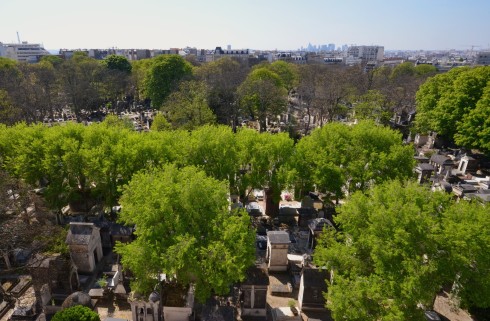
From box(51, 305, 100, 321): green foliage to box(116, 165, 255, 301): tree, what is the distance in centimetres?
269

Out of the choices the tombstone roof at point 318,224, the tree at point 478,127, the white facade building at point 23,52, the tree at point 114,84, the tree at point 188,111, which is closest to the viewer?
the tombstone roof at point 318,224

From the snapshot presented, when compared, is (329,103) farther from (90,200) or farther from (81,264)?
(81,264)

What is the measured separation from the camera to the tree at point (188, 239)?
723 inches

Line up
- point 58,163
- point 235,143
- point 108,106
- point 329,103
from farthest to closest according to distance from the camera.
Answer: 1. point 108,106
2. point 329,103
3. point 235,143
4. point 58,163

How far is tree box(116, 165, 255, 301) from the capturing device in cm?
1838

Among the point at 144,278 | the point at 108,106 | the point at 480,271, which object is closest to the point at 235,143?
the point at 144,278

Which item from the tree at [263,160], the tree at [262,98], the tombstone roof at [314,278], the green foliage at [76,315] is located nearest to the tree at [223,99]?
the tree at [262,98]

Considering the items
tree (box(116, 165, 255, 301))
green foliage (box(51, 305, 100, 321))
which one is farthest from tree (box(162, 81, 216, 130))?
green foliage (box(51, 305, 100, 321))

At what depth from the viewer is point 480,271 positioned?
57.4ft

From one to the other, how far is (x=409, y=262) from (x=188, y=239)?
39.5ft

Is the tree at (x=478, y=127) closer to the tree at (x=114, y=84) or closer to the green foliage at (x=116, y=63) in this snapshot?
the tree at (x=114, y=84)

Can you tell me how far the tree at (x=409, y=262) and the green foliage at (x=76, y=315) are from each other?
44.6ft

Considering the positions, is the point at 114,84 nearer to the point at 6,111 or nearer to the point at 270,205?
the point at 6,111

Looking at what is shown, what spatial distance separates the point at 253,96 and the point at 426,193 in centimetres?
3932
